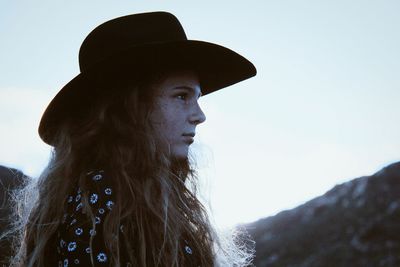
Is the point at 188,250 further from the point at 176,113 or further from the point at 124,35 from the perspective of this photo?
the point at 124,35

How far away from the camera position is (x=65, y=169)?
7.55ft

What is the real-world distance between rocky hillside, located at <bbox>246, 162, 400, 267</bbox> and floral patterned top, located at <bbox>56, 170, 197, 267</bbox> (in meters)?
4.60

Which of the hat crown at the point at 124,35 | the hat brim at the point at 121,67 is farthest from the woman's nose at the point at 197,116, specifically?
the hat crown at the point at 124,35

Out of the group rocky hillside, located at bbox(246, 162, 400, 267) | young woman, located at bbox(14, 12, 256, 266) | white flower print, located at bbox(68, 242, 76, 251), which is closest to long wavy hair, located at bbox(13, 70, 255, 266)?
young woman, located at bbox(14, 12, 256, 266)

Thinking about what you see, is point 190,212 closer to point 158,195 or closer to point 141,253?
point 158,195

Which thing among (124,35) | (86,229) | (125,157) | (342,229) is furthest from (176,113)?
(342,229)

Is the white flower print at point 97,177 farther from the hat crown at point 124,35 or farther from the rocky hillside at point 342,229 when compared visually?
the rocky hillside at point 342,229

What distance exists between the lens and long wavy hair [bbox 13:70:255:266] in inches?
81.7

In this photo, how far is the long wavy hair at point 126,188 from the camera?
2074mm

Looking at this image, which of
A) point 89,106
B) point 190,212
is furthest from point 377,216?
point 89,106

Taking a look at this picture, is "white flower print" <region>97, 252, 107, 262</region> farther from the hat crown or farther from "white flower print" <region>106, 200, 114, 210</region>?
the hat crown

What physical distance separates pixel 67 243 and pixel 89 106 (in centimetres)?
84

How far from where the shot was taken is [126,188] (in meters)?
2.12

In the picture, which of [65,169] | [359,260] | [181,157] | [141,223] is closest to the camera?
[141,223]
